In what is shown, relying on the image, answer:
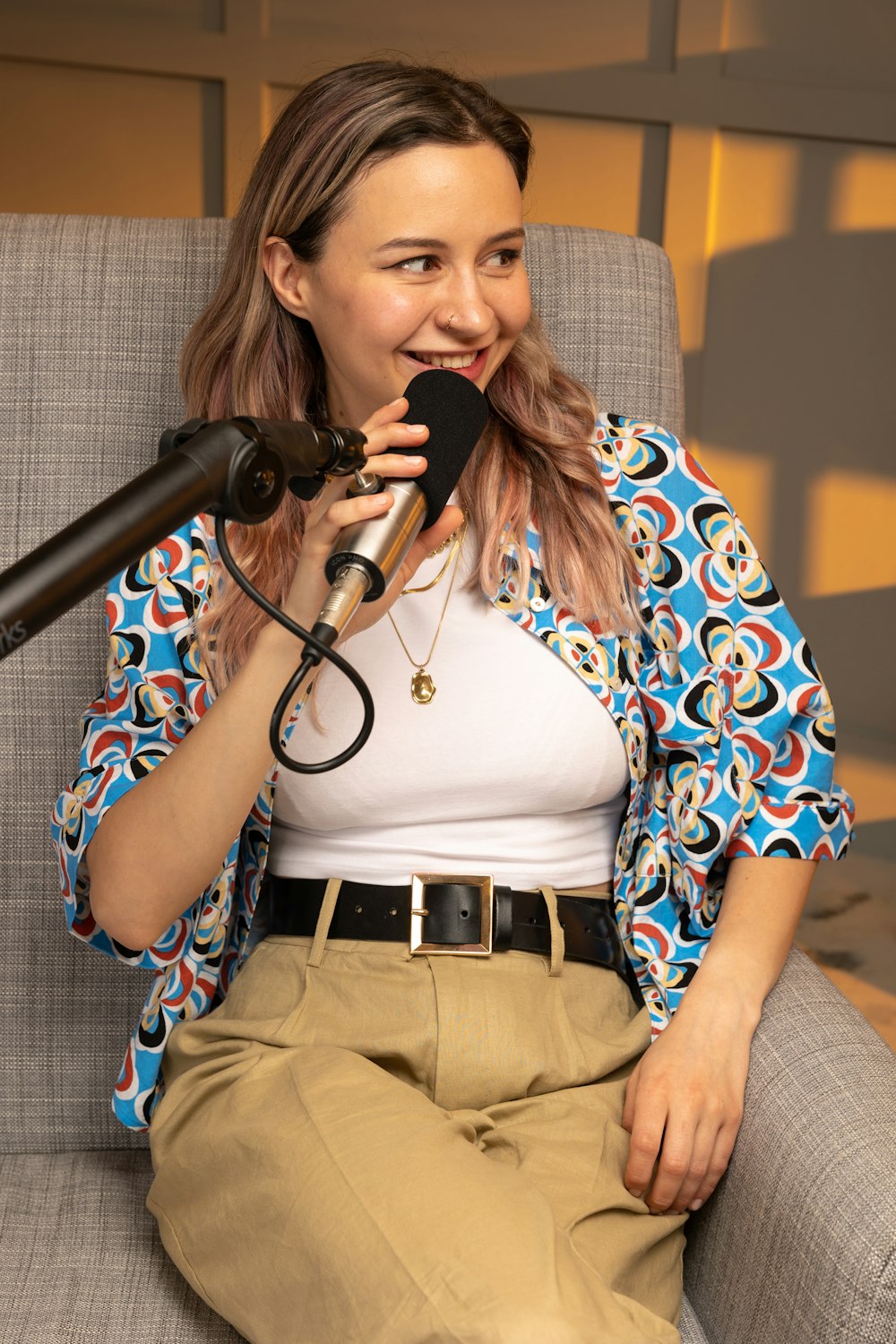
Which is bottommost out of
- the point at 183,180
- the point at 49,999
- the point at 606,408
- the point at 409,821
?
the point at 49,999

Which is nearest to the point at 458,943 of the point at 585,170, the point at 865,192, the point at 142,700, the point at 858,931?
the point at 142,700

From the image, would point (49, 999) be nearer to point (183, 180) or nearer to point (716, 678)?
point (716, 678)

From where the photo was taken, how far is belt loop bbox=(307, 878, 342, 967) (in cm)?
110

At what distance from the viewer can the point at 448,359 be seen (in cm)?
114

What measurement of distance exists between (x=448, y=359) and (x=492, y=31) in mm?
2260

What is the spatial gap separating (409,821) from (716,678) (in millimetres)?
295

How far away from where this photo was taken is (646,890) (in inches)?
46.9

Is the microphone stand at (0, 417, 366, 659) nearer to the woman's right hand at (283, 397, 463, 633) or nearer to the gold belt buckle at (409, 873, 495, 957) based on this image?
the woman's right hand at (283, 397, 463, 633)

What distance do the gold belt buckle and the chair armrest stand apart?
0.74 ft

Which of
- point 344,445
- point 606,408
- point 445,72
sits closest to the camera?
point 344,445

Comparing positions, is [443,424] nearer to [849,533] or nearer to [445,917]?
[445,917]

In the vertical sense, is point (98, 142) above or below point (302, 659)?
above

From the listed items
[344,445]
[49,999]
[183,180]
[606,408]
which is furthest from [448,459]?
[183,180]

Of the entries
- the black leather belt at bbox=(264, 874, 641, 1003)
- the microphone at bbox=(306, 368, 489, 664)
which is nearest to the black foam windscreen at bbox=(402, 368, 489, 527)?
the microphone at bbox=(306, 368, 489, 664)
